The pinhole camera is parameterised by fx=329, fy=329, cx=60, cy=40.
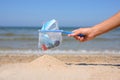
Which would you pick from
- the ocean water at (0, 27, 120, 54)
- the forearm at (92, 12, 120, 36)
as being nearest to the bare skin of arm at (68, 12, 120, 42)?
the forearm at (92, 12, 120, 36)

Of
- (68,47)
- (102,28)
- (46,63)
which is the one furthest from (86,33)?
(68,47)

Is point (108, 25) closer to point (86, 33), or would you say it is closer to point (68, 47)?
point (86, 33)

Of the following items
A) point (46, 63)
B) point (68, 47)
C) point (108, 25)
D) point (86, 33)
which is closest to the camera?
point (108, 25)

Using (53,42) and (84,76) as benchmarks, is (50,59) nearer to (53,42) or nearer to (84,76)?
(84,76)

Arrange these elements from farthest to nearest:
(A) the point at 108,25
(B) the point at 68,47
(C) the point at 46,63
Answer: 1. (B) the point at 68,47
2. (C) the point at 46,63
3. (A) the point at 108,25

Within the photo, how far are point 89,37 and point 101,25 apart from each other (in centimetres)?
19

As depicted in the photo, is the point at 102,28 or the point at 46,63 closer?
the point at 102,28

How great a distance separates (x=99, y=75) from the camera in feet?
29.2

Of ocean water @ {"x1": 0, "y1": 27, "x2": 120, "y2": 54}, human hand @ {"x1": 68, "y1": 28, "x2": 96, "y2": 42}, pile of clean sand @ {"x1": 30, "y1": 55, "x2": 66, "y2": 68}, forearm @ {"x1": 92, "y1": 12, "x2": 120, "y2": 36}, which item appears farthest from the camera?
ocean water @ {"x1": 0, "y1": 27, "x2": 120, "y2": 54}

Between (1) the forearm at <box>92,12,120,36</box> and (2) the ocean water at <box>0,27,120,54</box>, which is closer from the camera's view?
(1) the forearm at <box>92,12,120,36</box>

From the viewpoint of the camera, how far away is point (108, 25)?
2.10m

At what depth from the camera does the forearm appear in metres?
2.04

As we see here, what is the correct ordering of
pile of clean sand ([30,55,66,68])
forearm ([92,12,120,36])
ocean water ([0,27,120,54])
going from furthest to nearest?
ocean water ([0,27,120,54]) → pile of clean sand ([30,55,66,68]) → forearm ([92,12,120,36])

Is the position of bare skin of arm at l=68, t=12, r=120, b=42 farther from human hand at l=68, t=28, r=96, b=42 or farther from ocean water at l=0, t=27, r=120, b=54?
ocean water at l=0, t=27, r=120, b=54
